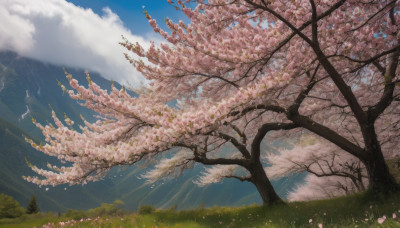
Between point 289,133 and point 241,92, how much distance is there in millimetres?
8749

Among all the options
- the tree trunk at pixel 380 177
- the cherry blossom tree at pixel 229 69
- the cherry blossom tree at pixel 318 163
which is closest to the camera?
the cherry blossom tree at pixel 229 69

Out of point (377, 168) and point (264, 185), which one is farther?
point (264, 185)

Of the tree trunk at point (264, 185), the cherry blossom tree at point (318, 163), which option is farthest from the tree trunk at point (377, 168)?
the cherry blossom tree at point (318, 163)

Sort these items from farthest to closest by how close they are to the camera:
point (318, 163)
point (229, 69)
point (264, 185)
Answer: point (318, 163) < point (264, 185) < point (229, 69)

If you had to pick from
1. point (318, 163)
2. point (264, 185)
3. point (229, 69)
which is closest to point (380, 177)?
point (264, 185)

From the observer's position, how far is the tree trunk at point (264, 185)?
34.8 feet

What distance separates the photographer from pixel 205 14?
6930 mm

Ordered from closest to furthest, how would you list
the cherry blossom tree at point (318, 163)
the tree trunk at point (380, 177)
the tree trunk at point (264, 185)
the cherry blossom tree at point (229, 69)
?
1. the cherry blossom tree at point (229, 69)
2. the tree trunk at point (380, 177)
3. the tree trunk at point (264, 185)
4. the cherry blossom tree at point (318, 163)

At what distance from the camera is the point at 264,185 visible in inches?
431

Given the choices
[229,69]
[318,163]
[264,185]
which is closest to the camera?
[229,69]

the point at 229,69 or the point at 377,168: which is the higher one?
the point at 229,69

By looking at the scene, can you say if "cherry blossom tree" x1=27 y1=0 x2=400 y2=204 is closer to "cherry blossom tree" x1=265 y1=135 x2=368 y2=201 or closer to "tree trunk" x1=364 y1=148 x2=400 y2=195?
"tree trunk" x1=364 y1=148 x2=400 y2=195

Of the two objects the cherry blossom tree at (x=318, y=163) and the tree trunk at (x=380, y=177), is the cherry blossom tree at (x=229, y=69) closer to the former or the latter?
the tree trunk at (x=380, y=177)

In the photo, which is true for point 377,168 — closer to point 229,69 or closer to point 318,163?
point 229,69
